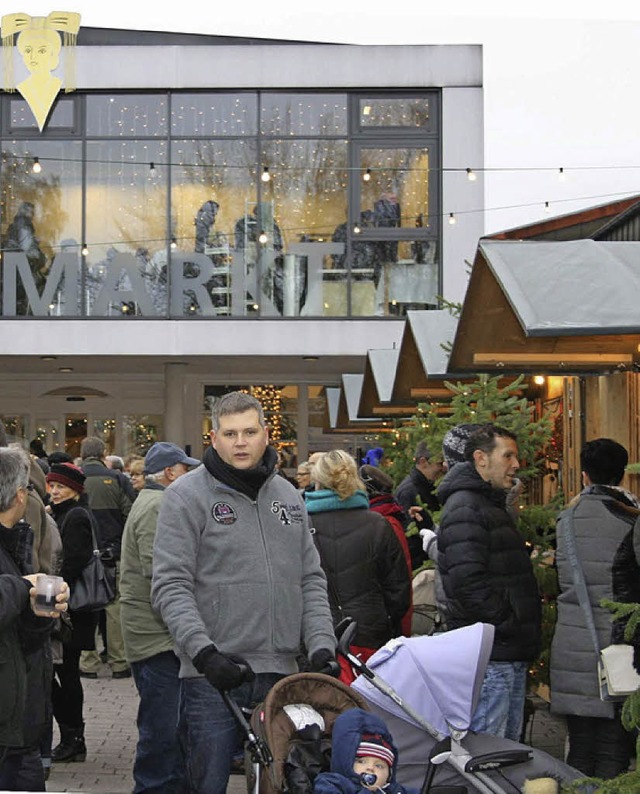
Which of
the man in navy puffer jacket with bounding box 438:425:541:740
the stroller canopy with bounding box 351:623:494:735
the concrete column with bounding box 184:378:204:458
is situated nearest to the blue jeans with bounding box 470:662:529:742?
the man in navy puffer jacket with bounding box 438:425:541:740

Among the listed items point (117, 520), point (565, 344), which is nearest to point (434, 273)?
point (117, 520)

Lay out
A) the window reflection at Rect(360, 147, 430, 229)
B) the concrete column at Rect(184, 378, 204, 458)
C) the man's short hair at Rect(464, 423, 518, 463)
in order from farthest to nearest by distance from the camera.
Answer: the concrete column at Rect(184, 378, 204, 458), the window reflection at Rect(360, 147, 430, 229), the man's short hair at Rect(464, 423, 518, 463)

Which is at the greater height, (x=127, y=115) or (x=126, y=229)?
(x=127, y=115)

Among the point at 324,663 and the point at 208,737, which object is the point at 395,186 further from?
the point at 208,737

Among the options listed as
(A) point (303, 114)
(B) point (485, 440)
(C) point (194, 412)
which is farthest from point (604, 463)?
(C) point (194, 412)

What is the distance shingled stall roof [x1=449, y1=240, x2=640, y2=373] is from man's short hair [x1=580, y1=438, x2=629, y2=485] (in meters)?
0.57

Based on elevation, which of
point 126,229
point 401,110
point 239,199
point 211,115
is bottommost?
point 126,229

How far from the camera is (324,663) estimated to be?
530cm

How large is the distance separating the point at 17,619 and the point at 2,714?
0.34 metres

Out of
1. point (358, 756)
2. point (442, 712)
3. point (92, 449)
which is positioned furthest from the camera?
point (92, 449)

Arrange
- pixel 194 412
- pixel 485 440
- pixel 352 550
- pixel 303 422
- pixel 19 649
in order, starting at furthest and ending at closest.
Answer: pixel 194 412, pixel 303 422, pixel 352 550, pixel 485 440, pixel 19 649

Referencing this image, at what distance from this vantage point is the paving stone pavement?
833 centimetres

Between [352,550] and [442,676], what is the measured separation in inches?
82.1

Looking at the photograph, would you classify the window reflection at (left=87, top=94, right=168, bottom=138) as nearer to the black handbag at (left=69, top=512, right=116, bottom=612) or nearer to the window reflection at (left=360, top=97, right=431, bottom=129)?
the window reflection at (left=360, top=97, right=431, bottom=129)
